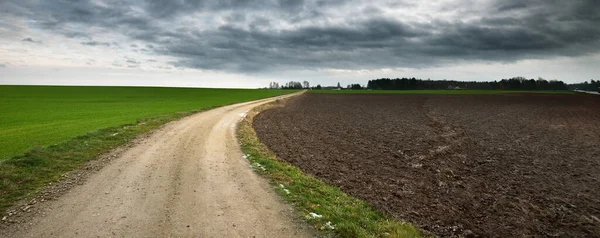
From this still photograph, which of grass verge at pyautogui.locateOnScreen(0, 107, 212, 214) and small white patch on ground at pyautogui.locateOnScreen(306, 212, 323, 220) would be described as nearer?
small white patch on ground at pyautogui.locateOnScreen(306, 212, 323, 220)

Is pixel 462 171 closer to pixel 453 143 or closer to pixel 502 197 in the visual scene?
pixel 502 197

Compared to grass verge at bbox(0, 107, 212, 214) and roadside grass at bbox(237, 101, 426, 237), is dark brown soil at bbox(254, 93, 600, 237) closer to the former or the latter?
roadside grass at bbox(237, 101, 426, 237)

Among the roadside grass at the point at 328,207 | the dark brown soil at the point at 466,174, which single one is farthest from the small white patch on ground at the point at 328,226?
the dark brown soil at the point at 466,174

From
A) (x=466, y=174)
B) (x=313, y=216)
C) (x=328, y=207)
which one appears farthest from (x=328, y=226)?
(x=466, y=174)

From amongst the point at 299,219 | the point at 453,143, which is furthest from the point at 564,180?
the point at 299,219

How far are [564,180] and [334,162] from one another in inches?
408

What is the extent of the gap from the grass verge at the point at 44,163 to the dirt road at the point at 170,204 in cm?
150

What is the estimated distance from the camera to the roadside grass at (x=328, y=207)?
8.84m

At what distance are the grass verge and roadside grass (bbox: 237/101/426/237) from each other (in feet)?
26.2

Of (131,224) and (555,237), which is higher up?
(131,224)

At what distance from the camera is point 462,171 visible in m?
16.6

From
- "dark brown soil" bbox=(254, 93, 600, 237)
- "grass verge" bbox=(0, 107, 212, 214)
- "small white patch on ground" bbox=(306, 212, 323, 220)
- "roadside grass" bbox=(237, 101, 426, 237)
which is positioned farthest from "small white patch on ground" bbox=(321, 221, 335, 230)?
"grass verge" bbox=(0, 107, 212, 214)

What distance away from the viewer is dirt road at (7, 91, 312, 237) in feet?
27.7

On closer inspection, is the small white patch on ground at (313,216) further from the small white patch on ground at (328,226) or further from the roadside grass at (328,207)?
the small white patch on ground at (328,226)
